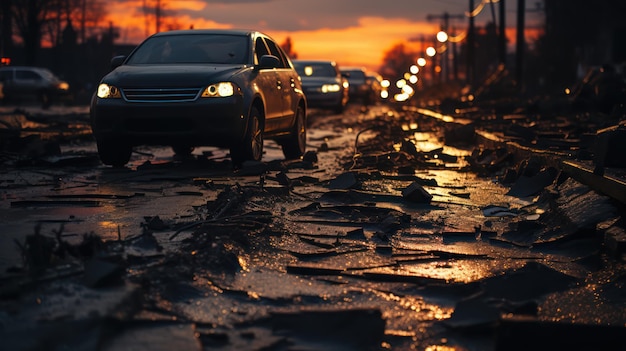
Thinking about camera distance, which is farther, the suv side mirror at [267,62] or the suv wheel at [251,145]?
the suv side mirror at [267,62]

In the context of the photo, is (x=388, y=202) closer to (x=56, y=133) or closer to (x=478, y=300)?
(x=478, y=300)

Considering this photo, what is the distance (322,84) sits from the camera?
1258 inches

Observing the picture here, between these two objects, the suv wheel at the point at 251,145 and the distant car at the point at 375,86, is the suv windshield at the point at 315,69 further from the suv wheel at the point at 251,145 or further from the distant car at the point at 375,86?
the suv wheel at the point at 251,145

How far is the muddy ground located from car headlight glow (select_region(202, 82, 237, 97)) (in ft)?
2.87

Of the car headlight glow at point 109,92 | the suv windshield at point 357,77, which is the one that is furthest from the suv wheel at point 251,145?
the suv windshield at point 357,77

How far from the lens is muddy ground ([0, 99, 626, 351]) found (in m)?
4.09

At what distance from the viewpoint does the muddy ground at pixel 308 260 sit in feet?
13.4

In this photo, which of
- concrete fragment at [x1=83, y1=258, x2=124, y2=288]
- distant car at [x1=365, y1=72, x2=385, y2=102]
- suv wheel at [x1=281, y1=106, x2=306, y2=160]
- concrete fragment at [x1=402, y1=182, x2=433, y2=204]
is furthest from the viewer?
distant car at [x1=365, y1=72, x2=385, y2=102]

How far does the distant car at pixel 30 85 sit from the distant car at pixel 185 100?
3896cm

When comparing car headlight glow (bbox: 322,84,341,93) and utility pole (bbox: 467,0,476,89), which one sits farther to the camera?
utility pole (bbox: 467,0,476,89)

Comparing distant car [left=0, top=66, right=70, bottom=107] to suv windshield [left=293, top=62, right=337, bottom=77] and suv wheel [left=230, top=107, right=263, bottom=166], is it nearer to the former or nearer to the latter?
suv windshield [left=293, top=62, right=337, bottom=77]

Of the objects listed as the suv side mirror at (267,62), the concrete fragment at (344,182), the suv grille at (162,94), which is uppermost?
the suv side mirror at (267,62)

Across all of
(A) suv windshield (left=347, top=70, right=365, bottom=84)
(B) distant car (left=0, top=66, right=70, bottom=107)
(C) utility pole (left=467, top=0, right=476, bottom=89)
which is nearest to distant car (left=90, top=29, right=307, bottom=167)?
(A) suv windshield (left=347, top=70, right=365, bottom=84)

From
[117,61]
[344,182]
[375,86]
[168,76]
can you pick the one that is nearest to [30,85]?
[375,86]
